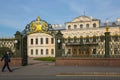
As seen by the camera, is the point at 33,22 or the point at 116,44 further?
the point at 33,22

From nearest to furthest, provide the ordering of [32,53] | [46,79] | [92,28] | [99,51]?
[46,79] < [99,51] < [92,28] < [32,53]

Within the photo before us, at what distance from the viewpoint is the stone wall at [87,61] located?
78.0 feet

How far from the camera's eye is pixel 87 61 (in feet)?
81.1

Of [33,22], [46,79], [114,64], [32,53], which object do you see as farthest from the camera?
[32,53]

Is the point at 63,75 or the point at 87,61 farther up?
the point at 87,61

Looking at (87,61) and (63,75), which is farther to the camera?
(87,61)

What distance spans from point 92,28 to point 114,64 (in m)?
44.8

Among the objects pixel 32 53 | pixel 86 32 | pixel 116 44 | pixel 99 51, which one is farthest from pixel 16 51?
pixel 32 53

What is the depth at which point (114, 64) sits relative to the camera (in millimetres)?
23688

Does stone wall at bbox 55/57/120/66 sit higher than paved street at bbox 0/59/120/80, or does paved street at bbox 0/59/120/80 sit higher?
stone wall at bbox 55/57/120/66

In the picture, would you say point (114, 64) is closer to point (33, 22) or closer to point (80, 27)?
point (33, 22)

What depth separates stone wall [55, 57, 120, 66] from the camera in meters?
23.8

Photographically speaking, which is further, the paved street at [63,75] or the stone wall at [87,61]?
the stone wall at [87,61]

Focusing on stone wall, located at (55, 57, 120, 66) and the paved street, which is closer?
the paved street
